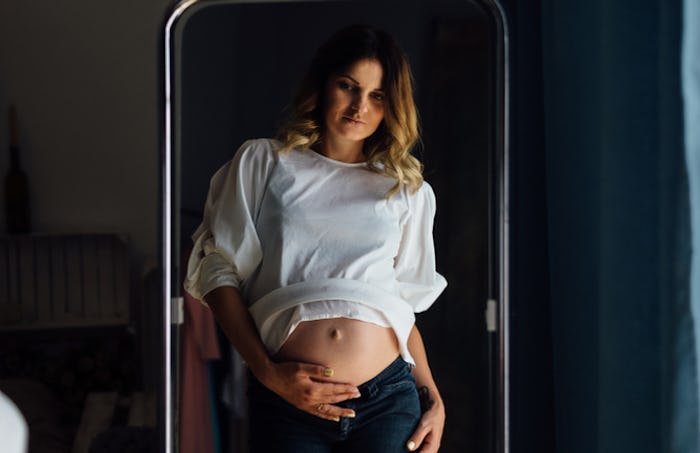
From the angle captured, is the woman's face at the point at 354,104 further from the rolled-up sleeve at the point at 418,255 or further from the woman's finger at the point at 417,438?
the woman's finger at the point at 417,438

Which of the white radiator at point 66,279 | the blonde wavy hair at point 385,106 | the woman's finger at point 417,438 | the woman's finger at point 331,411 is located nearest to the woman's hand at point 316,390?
the woman's finger at point 331,411

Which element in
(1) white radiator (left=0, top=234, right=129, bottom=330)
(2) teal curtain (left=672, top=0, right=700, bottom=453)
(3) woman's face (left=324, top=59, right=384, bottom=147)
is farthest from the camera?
(1) white radiator (left=0, top=234, right=129, bottom=330)

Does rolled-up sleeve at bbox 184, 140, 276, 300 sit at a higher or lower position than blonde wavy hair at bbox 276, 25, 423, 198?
lower

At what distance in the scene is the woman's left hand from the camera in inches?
48.7

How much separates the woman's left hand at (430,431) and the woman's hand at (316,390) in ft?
0.41

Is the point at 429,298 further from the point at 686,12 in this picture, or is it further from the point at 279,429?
the point at 686,12

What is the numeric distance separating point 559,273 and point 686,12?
59 cm

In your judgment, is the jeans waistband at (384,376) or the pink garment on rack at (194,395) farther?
the pink garment on rack at (194,395)

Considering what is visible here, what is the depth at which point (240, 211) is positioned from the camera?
3.99 ft

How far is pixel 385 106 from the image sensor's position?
4.12ft

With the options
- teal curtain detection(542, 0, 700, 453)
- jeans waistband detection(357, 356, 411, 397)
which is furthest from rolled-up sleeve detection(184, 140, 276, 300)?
teal curtain detection(542, 0, 700, 453)

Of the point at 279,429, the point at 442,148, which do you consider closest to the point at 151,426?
the point at 279,429

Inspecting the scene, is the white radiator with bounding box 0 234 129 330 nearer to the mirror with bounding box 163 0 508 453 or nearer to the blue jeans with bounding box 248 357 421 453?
the mirror with bounding box 163 0 508 453

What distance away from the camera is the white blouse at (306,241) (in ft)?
3.92
